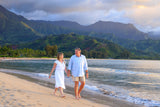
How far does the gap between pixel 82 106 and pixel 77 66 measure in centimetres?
232

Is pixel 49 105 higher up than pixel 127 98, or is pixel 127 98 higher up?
pixel 49 105

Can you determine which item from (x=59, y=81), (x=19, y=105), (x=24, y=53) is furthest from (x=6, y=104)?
(x=24, y=53)

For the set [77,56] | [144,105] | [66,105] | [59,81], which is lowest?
[144,105]

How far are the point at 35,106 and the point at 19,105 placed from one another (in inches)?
27.6

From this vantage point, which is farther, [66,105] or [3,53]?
[3,53]

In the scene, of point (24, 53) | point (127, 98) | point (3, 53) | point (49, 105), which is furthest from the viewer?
point (24, 53)

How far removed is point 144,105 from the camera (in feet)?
37.3

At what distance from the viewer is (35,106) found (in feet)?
25.6

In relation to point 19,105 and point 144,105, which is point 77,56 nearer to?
point 19,105

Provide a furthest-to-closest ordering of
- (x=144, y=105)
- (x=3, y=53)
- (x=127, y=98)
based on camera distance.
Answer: (x=3, y=53), (x=127, y=98), (x=144, y=105)

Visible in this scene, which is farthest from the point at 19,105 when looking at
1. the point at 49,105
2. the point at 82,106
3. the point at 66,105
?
the point at 82,106

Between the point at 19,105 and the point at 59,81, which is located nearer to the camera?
the point at 19,105

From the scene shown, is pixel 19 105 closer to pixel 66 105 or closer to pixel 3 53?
pixel 66 105

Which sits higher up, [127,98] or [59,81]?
[59,81]
